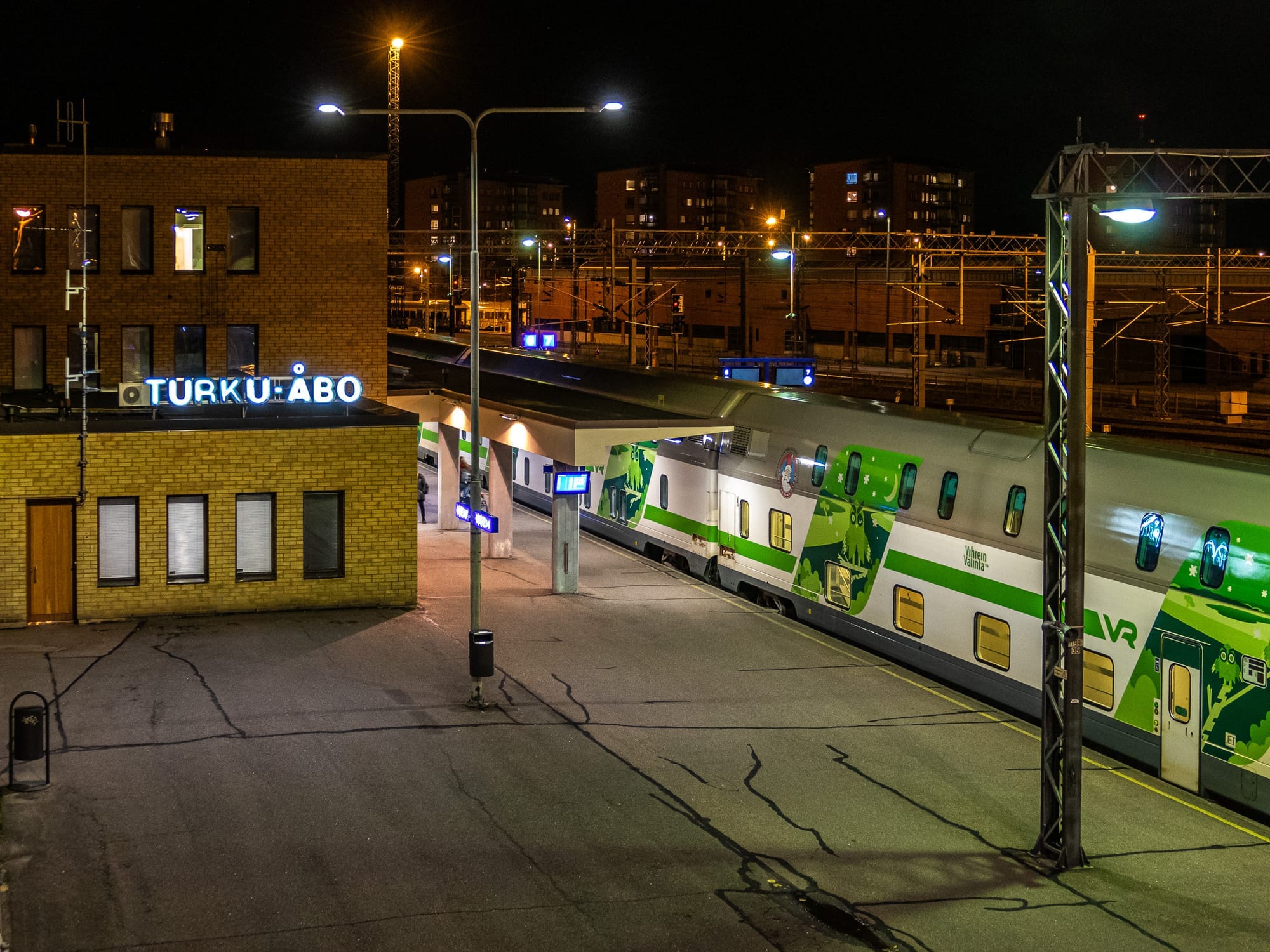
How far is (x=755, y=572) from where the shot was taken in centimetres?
2533

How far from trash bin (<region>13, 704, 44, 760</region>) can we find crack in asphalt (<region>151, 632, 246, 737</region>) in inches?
102

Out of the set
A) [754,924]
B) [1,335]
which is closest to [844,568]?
[754,924]

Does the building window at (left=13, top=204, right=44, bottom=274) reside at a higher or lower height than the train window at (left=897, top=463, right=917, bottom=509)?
higher

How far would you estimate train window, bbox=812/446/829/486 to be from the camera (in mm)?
22828

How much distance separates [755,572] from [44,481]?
41.4ft

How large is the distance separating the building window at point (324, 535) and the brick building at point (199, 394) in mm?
36

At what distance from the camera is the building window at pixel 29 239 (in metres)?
28.3

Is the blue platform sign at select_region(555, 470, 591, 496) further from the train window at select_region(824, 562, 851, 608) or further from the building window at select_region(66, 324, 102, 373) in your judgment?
the building window at select_region(66, 324, 102, 373)

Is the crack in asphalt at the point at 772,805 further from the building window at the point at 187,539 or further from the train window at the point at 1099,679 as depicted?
the building window at the point at 187,539

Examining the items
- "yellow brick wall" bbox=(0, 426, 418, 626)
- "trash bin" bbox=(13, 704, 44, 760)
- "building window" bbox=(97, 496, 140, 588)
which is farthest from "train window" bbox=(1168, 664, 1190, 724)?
"building window" bbox=(97, 496, 140, 588)

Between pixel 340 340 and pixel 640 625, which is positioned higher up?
pixel 340 340

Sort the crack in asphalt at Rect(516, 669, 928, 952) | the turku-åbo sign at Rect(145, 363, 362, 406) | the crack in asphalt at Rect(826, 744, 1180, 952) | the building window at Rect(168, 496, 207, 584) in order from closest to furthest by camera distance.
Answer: the crack in asphalt at Rect(516, 669, 928, 952) < the crack in asphalt at Rect(826, 744, 1180, 952) < the building window at Rect(168, 496, 207, 584) < the turku-åbo sign at Rect(145, 363, 362, 406)

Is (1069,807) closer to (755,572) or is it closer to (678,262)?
(755,572)

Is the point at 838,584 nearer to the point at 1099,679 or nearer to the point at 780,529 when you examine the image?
the point at 780,529
